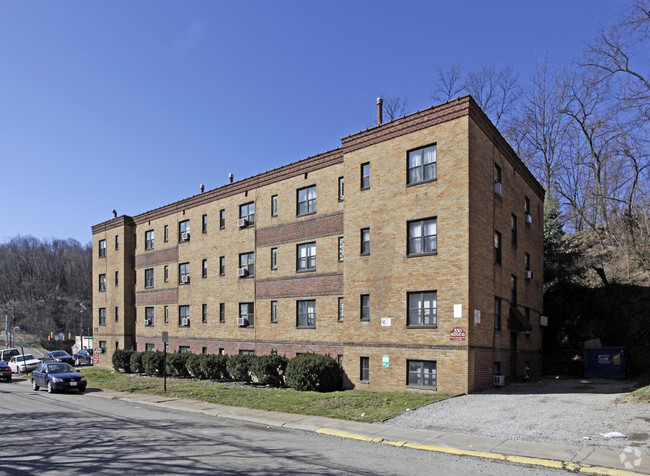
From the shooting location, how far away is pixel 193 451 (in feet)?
36.5

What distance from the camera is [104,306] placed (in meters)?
43.7

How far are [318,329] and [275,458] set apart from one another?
14961 millimetres

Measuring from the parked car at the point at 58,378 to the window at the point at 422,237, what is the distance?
18.6m

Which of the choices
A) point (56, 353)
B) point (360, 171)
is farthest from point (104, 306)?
point (360, 171)

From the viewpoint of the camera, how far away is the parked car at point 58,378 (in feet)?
86.9

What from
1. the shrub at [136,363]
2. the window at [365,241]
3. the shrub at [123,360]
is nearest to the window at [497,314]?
the window at [365,241]

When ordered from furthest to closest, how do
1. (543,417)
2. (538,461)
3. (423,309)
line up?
1. (423,309)
2. (543,417)
3. (538,461)

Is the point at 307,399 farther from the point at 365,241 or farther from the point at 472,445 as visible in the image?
the point at 472,445

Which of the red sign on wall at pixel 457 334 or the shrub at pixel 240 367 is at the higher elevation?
the red sign on wall at pixel 457 334

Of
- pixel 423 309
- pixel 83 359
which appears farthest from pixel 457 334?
pixel 83 359

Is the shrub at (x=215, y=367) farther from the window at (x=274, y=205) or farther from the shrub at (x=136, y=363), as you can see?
the window at (x=274, y=205)

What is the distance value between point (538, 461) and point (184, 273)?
29.1 m

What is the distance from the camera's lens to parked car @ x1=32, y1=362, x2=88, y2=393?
2650 cm

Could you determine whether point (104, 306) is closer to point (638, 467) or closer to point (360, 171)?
point (360, 171)
